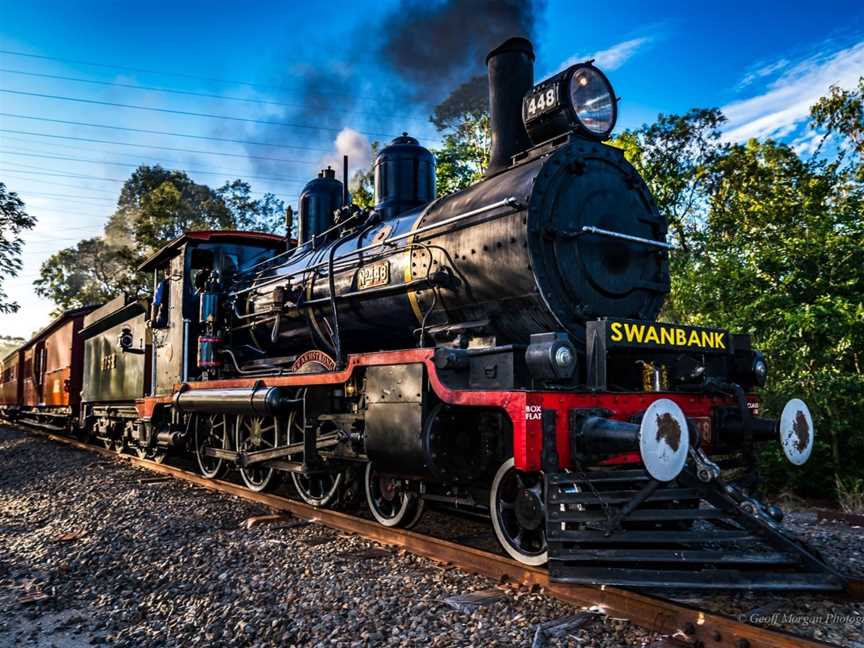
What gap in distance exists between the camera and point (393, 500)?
5.34 m

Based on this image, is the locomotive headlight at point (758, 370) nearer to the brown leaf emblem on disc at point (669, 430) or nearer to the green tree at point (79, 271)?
the brown leaf emblem on disc at point (669, 430)

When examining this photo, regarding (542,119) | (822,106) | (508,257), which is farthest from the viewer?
(822,106)

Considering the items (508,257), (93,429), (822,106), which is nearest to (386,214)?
(508,257)

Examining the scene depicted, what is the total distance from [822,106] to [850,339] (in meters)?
6.29

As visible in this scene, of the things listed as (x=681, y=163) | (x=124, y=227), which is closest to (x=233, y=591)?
(x=681, y=163)

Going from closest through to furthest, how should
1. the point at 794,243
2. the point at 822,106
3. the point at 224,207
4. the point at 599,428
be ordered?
1. the point at 599,428
2. the point at 794,243
3. the point at 822,106
4. the point at 224,207

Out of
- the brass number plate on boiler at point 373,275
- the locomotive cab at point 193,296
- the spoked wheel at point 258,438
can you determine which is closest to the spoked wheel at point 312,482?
the spoked wheel at point 258,438

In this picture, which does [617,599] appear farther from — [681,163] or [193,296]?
[681,163]

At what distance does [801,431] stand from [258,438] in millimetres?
4803

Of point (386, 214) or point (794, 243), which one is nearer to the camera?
point (386, 214)

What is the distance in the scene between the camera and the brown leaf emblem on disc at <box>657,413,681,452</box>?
3.30 m

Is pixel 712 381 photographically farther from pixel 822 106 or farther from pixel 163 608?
pixel 822 106

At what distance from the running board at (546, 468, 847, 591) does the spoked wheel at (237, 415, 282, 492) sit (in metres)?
3.57

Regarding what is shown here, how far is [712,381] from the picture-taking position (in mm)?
4488
